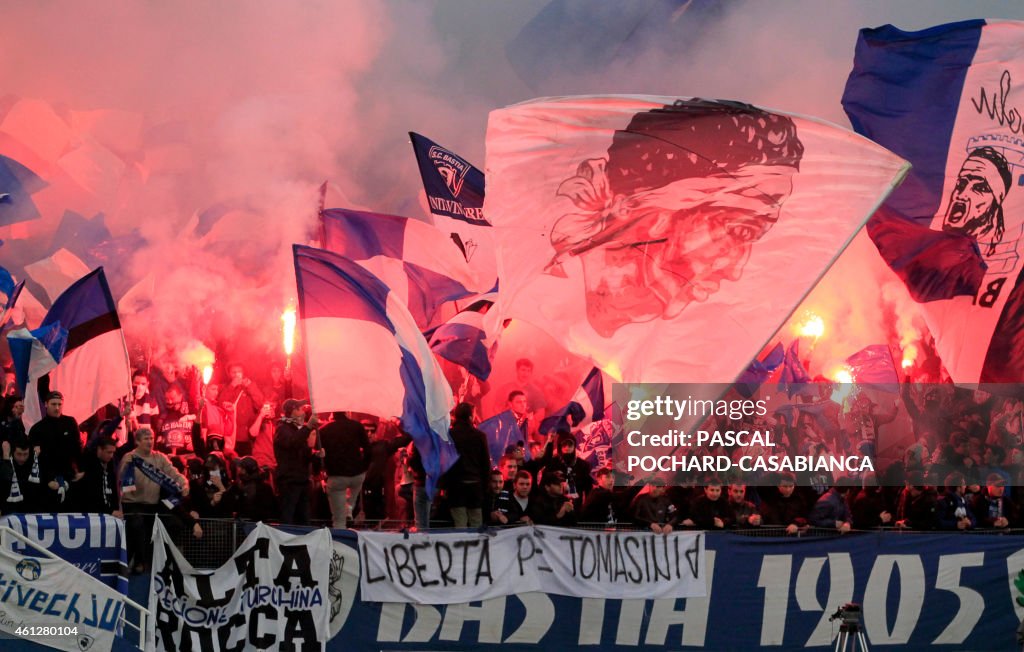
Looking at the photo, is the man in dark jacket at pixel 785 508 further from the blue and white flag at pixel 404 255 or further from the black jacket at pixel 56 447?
the black jacket at pixel 56 447

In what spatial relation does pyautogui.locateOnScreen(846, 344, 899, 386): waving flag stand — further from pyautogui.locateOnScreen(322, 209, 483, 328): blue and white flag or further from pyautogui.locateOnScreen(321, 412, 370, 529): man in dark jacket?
pyautogui.locateOnScreen(321, 412, 370, 529): man in dark jacket

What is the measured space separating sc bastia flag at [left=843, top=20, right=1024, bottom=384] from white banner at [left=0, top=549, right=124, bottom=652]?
780 centimetres

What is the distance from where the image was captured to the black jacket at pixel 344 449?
12367mm

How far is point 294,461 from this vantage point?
12.1 metres

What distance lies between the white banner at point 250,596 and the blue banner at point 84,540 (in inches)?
13.7

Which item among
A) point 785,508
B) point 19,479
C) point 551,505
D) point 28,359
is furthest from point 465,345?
point 19,479

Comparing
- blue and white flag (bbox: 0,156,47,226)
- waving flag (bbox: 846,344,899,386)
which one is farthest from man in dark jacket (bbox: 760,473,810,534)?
blue and white flag (bbox: 0,156,47,226)

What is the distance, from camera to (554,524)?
1227cm

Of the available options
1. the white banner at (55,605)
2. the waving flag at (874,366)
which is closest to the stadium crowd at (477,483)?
the white banner at (55,605)

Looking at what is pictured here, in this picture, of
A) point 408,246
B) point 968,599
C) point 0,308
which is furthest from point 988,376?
point 0,308

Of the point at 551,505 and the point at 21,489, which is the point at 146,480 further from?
the point at 551,505

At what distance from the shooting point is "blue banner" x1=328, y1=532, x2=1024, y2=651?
11.9 m

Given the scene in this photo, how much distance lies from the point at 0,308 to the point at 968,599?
394 inches

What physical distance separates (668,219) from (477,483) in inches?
117
